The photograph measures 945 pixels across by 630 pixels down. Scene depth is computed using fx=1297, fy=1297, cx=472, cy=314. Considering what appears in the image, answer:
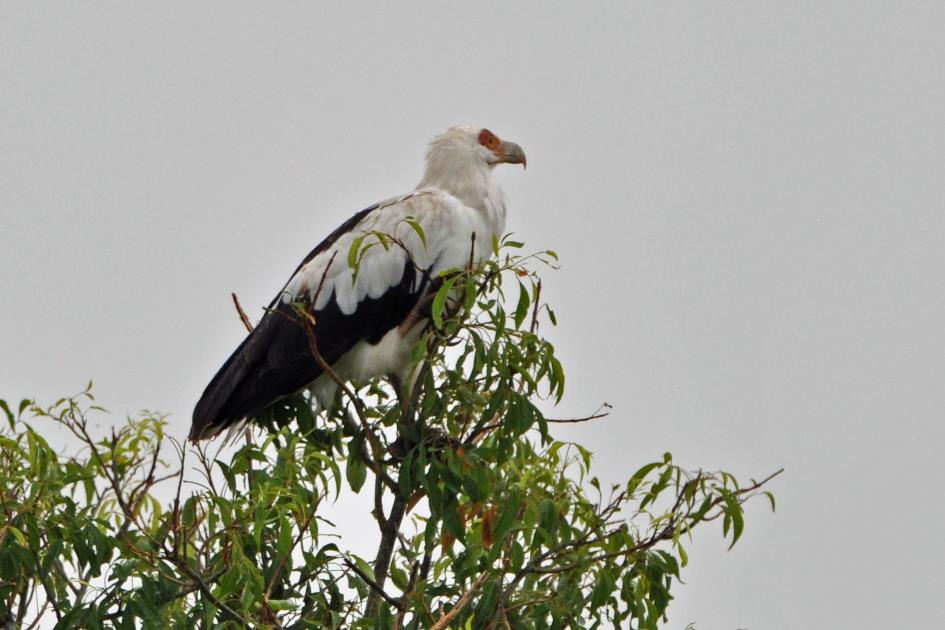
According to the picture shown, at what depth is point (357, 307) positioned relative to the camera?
19.4 ft

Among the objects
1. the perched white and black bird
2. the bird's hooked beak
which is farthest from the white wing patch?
the bird's hooked beak

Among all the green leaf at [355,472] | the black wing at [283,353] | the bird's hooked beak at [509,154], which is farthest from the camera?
the bird's hooked beak at [509,154]

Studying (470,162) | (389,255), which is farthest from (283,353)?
(470,162)

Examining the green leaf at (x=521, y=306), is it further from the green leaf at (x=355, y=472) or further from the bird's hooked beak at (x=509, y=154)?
the bird's hooked beak at (x=509, y=154)

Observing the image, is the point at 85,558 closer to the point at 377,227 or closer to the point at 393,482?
the point at 393,482

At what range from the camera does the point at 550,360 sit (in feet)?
13.9

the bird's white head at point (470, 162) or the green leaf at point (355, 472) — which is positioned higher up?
the bird's white head at point (470, 162)

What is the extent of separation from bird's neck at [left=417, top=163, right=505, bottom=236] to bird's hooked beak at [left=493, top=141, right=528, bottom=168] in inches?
5.0

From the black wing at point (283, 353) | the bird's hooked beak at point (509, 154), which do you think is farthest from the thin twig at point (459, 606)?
the bird's hooked beak at point (509, 154)

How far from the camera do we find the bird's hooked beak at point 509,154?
699 centimetres

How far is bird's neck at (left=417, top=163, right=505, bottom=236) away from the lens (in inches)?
257

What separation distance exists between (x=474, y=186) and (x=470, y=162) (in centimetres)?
21

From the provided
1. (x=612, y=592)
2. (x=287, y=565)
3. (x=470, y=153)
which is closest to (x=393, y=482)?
(x=287, y=565)

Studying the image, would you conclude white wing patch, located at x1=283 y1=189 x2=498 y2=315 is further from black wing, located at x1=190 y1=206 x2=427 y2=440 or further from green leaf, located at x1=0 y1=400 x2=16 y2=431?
green leaf, located at x1=0 y1=400 x2=16 y2=431
